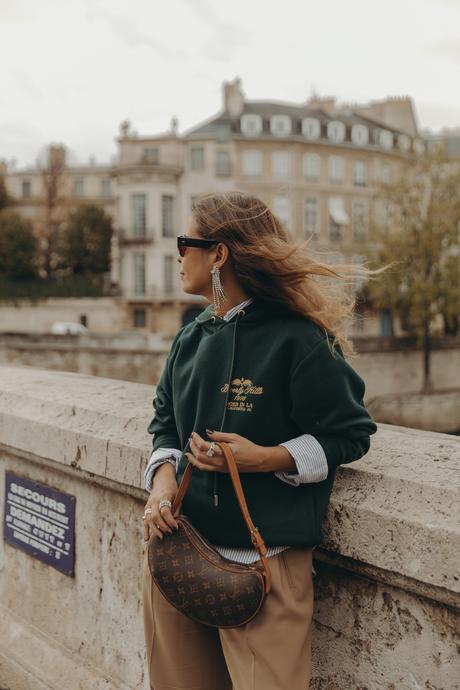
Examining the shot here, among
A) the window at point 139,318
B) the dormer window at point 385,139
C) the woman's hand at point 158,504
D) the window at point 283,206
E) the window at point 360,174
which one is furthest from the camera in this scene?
the dormer window at point 385,139

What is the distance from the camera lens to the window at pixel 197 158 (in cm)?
4319

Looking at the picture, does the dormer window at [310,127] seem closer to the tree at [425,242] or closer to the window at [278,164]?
the window at [278,164]

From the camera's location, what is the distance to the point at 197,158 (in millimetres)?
43188

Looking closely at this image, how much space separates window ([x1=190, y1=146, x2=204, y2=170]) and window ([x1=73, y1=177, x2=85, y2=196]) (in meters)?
22.8

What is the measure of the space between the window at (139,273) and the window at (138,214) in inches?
50.6

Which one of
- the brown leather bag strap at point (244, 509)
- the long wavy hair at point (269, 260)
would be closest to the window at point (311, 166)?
the long wavy hair at point (269, 260)

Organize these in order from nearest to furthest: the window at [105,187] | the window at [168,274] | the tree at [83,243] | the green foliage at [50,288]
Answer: the green foliage at [50,288] → the window at [168,274] → the tree at [83,243] → the window at [105,187]

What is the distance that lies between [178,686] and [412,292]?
2895 cm

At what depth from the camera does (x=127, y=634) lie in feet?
8.91

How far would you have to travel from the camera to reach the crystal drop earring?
6.66 ft

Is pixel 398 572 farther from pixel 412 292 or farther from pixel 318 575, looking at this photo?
pixel 412 292

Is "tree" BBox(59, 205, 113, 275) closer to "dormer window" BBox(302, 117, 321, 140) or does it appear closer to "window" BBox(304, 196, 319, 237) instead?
"window" BBox(304, 196, 319, 237)

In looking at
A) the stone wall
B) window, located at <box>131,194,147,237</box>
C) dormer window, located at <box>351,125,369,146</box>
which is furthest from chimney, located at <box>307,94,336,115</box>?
the stone wall

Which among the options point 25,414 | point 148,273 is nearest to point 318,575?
point 25,414
